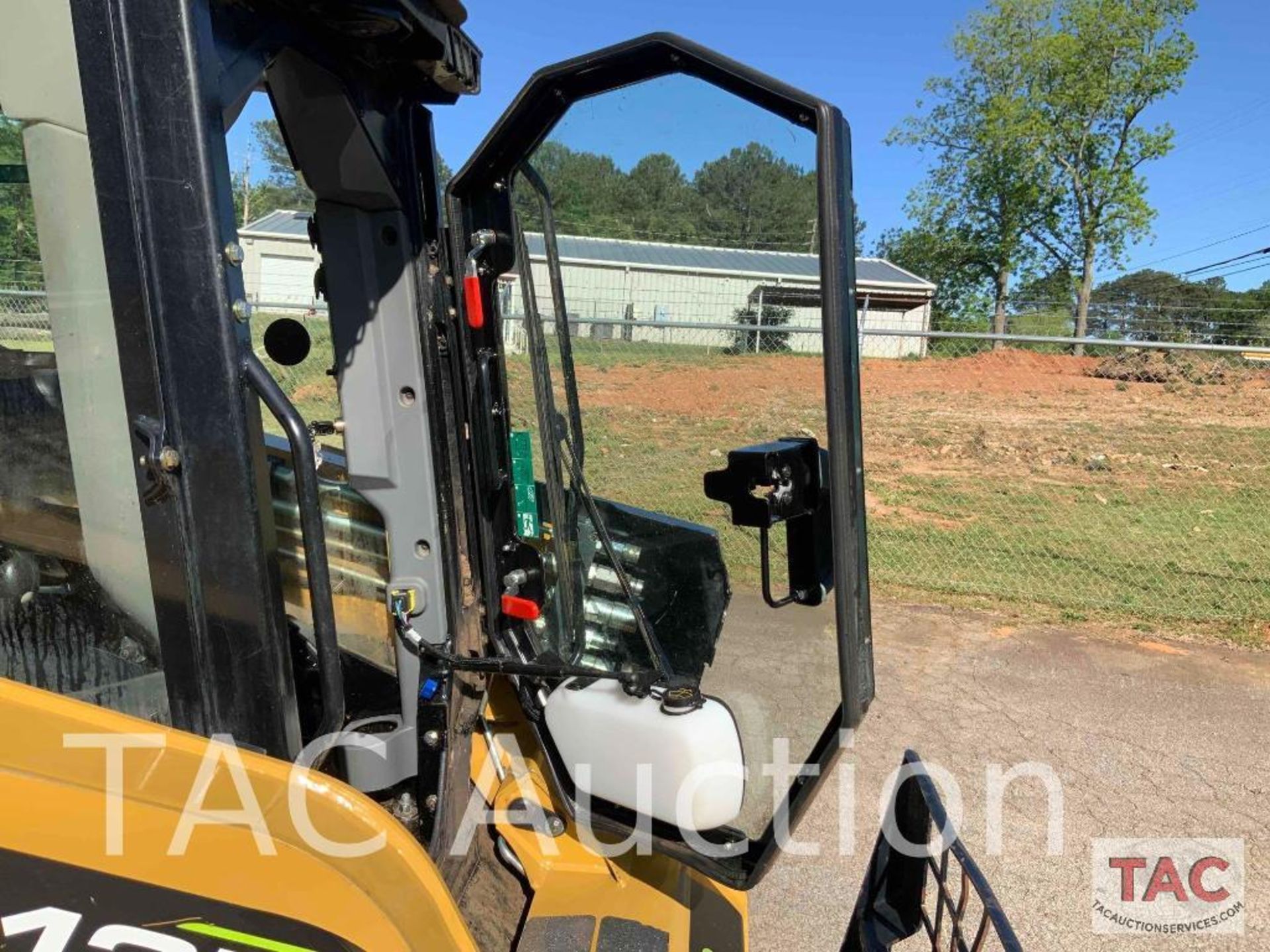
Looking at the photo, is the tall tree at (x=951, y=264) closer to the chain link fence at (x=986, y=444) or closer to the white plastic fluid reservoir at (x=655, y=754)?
the chain link fence at (x=986, y=444)

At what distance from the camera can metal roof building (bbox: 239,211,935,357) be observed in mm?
1416

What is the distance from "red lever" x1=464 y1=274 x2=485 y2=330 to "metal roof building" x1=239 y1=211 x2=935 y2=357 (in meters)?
0.09

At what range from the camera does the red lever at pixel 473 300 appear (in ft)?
5.70

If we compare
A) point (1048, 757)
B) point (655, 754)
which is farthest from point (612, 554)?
point (1048, 757)

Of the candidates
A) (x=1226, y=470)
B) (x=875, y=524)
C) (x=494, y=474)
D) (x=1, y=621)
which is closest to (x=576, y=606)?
(x=494, y=474)

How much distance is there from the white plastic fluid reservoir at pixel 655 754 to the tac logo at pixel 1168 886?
2154 millimetres

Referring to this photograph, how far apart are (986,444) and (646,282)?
38.3 feet

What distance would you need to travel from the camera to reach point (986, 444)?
1214cm

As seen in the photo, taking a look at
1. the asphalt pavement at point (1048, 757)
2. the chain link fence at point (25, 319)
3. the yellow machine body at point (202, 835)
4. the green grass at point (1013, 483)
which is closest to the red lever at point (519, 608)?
the green grass at point (1013, 483)

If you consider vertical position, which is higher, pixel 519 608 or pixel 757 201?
pixel 757 201

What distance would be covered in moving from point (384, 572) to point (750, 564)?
84 centimetres

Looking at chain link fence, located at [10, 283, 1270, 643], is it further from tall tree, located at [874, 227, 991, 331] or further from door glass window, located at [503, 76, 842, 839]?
tall tree, located at [874, 227, 991, 331]

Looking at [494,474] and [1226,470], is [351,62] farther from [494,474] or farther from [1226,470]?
[1226,470]

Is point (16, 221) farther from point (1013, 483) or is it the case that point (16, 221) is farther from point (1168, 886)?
point (1013, 483)
